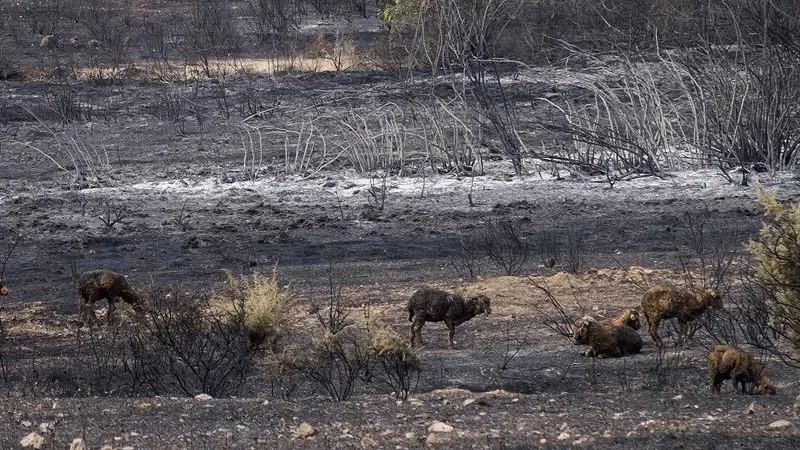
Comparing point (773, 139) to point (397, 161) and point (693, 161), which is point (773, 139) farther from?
point (397, 161)

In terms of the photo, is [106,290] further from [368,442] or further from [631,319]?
[368,442]

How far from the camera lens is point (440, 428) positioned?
571 cm

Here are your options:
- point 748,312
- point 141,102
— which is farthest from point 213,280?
point 141,102

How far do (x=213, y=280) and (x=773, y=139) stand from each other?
24.4 feet

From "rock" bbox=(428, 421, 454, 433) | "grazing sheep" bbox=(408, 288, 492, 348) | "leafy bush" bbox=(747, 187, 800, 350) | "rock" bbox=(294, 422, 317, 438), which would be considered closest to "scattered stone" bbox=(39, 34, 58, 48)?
"grazing sheep" bbox=(408, 288, 492, 348)

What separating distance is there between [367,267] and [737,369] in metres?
5.73

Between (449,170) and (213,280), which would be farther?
(449,170)

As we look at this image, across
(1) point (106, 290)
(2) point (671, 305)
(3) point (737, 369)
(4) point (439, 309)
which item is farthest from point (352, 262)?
(3) point (737, 369)

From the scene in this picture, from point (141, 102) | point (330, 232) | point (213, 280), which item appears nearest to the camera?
point (213, 280)

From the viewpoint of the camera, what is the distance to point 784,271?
6.42 metres

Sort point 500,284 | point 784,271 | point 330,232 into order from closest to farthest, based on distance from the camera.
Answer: point 784,271 < point 500,284 < point 330,232

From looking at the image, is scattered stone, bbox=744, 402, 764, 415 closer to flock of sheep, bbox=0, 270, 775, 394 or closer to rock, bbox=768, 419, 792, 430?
rock, bbox=768, 419, 792, 430

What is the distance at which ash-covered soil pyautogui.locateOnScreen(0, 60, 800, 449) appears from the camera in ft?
19.1

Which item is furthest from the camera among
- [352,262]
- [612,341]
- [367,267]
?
[352,262]
